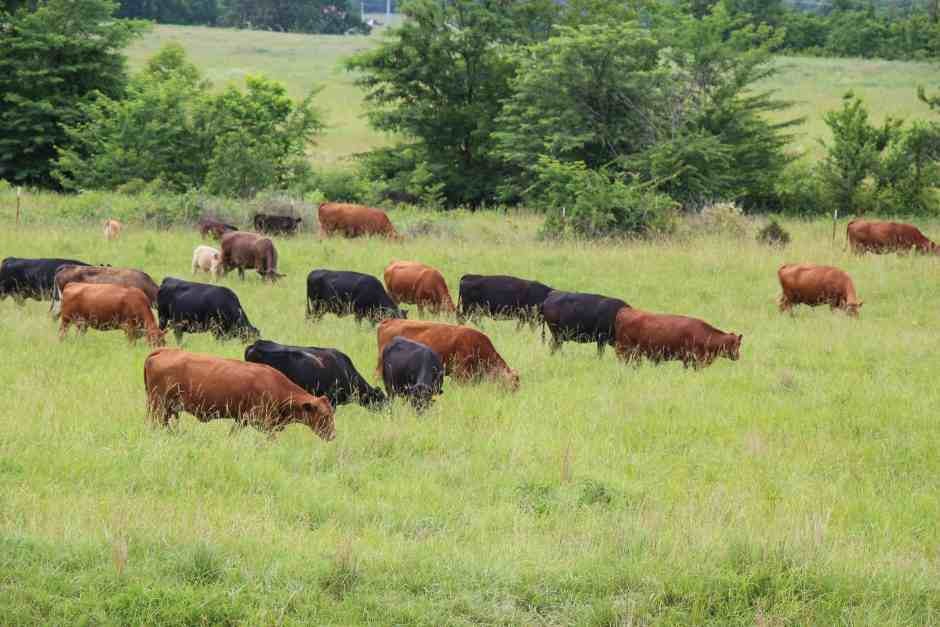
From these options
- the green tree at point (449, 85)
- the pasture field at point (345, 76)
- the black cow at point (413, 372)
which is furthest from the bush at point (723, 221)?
the black cow at point (413, 372)

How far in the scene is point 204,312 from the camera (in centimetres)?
1559

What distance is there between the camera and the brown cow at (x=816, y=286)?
1952 cm

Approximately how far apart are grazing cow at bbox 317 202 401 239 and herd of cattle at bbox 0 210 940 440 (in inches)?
198

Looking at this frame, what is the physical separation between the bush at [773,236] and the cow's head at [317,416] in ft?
55.1

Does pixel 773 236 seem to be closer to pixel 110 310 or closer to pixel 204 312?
pixel 204 312

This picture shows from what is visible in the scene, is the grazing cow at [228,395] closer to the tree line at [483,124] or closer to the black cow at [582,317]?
the black cow at [582,317]

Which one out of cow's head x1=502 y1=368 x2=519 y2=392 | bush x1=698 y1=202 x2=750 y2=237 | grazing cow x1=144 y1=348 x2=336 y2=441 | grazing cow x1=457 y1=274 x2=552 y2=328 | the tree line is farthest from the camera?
the tree line

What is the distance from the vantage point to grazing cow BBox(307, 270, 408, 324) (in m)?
17.3

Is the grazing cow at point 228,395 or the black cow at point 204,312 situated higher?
the grazing cow at point 228,395

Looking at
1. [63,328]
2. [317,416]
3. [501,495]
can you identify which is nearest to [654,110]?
[63,328]

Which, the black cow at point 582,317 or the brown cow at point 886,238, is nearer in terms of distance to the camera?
the black cow at point 582,317

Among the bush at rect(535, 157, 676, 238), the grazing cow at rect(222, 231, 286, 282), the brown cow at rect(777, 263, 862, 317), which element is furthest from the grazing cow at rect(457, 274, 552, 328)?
the bush at rect(535, 157, 676, 238)

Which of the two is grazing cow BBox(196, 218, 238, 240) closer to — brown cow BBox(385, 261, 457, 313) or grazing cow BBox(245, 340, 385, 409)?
brown cow BBox(385, 261, 457, 313)

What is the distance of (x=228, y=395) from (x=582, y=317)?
6391 mm
